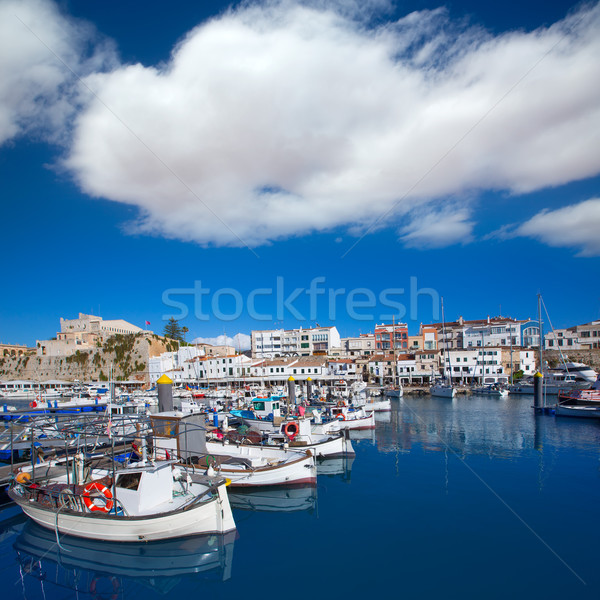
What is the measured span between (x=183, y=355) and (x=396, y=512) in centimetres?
6951

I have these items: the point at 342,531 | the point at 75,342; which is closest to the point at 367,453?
the point at 342,531

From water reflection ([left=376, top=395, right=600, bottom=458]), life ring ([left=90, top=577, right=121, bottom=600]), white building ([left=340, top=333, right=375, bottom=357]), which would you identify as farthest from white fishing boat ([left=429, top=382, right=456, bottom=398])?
life ring ([left=90, top=577, right=121, bottom=600])

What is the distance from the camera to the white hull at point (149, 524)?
11469 mm

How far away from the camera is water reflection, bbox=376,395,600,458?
80.4 feet

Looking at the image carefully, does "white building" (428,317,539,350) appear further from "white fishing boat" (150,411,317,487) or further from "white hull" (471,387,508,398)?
"white fishing boat" (150,411,317,487)

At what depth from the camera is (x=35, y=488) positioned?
45.4 ft

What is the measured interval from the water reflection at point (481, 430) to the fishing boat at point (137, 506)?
14534mm

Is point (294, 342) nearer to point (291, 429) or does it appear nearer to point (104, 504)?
point (291, 429)

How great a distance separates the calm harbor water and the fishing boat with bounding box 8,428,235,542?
0.48m

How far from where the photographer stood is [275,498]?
54.1 feet

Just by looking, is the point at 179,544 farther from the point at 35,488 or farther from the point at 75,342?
the point at 75,342

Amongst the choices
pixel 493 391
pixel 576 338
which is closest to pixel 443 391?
pixel 493 391

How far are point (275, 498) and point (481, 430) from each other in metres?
19.5

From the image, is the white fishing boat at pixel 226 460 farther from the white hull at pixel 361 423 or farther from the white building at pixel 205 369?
the white building at pixel 205 369
